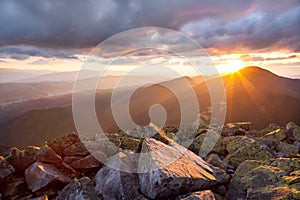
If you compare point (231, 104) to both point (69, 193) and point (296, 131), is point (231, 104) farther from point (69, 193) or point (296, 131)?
point (69, 193)

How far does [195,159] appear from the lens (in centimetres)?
1202

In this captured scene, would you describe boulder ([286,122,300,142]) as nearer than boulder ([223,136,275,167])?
No

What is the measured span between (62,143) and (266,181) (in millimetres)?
11746

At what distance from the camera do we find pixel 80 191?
383 inches

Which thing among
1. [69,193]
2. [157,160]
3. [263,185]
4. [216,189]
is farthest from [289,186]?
[69,193]

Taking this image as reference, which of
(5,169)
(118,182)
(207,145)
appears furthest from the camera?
(207,145)

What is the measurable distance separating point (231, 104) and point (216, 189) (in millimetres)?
179544

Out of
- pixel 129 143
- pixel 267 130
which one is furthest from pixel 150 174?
pixel 267 130

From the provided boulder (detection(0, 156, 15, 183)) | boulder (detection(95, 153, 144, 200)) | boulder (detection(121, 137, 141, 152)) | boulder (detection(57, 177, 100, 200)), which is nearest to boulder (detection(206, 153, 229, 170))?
boulder (detection(121, 137, 141, 152))

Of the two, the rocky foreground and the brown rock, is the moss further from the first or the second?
the brown rock

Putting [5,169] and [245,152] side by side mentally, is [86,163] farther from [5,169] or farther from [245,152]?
[245,152]

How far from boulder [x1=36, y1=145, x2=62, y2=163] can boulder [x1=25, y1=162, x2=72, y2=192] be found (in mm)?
445

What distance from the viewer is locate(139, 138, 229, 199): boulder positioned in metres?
9.28

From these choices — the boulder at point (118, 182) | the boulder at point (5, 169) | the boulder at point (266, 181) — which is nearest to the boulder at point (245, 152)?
the boulder at point (266, 181)
